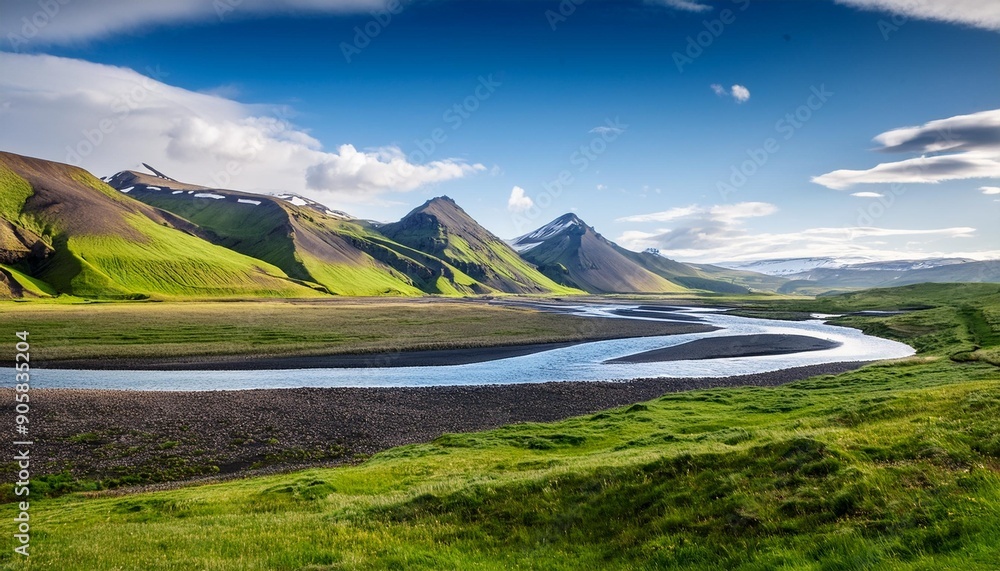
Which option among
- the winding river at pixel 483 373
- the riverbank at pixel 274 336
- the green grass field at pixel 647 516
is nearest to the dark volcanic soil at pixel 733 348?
the winding river at pixel 483 373

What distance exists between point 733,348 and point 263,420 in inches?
3249

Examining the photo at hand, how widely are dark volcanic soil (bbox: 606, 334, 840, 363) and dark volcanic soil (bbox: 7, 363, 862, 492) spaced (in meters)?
21.8

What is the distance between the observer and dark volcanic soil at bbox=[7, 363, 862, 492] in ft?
113

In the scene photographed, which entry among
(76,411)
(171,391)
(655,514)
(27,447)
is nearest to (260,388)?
(171,391)

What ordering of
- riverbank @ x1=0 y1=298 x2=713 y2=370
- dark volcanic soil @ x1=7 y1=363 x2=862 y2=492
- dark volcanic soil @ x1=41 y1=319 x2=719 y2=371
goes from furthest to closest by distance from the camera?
riverbank @ x1=0 y1=298 x2=713 y2=370 < dark volcanic soil @ x1=41 y1=319 x2=719 y2=371 < dark volcanic soil @ x1=7 y1=363 x2=862 y2=492

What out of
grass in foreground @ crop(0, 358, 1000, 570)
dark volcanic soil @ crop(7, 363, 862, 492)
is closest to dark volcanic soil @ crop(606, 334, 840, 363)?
dark volcanic soil @ crop(7, 363, 862, 492)

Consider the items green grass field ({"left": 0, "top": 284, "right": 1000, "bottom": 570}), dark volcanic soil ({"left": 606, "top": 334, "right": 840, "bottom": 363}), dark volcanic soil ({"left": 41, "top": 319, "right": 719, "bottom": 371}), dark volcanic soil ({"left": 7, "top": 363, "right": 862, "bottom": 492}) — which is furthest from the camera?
dark volcanic soil ({"left": 606, "top": 334, "right": 840, "bottom": 363})

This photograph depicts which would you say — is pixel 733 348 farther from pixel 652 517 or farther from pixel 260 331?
pixel 260 331

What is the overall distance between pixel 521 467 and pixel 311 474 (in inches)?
508

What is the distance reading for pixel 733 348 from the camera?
9294 centimetres

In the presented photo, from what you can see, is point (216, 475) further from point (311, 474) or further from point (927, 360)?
point (927, 360)

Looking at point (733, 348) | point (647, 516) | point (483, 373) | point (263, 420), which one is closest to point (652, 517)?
point (647, 516)

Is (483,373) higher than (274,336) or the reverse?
the reverse

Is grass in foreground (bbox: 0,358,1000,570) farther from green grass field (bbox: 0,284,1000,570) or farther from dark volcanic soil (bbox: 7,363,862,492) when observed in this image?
dark volcanic soil (bbox: 7,363,862,492)
